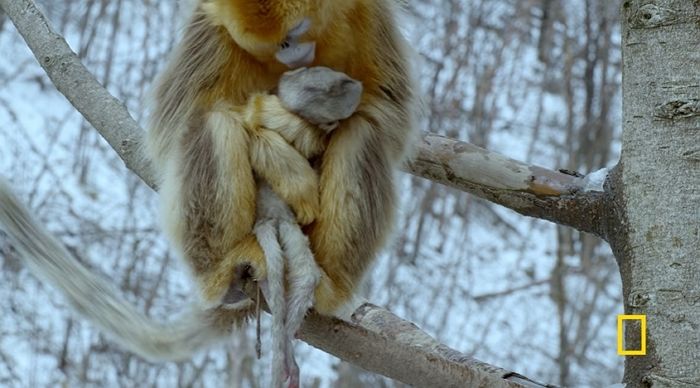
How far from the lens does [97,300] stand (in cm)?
214

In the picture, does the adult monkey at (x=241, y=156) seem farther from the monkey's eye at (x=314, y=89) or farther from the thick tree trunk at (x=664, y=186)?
the thick tree trunk at (x=664, y=186)

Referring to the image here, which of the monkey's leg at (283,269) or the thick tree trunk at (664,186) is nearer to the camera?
the thick tree trunk at (664,186)

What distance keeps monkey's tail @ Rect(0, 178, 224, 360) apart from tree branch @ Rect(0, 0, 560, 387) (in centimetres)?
29

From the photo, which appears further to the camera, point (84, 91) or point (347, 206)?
point (84, 91)

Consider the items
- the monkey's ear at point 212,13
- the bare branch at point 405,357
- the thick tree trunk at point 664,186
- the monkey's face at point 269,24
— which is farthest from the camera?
the monkey's ear at point 212,13

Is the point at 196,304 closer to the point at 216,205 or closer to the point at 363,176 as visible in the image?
the point at 216,205

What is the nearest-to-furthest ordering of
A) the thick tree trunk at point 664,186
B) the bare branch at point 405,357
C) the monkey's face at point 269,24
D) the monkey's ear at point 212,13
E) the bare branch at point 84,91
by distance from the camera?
the thick tree trunk at point 664,186, the bare branch at point 405,357, the monkey's face at point 269,24, the monkey's ear at point 212,13, the bare branch at point 84,91

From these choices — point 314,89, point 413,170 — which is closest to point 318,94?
point 314,89

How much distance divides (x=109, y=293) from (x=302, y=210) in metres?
0.43

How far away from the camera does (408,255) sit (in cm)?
607

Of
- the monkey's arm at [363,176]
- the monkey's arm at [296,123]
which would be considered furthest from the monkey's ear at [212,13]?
the monkey's arm at [363,176]

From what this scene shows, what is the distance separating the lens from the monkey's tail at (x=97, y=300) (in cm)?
206

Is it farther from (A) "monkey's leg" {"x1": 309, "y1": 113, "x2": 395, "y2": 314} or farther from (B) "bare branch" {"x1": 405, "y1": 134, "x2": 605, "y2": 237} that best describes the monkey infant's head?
(B) "bare branch" {"x1": 405, "y1": 134, "x2": 605, "y2": 237}

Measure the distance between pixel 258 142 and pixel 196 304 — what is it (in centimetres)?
41
